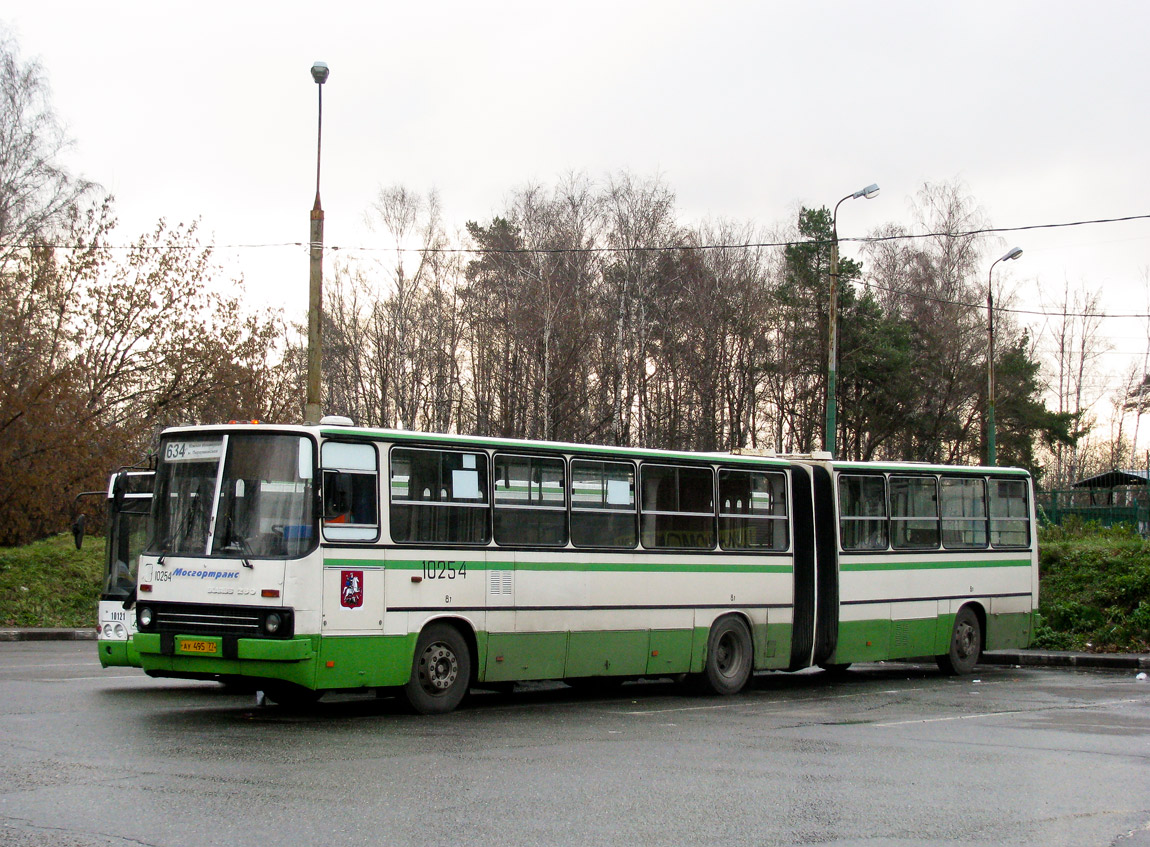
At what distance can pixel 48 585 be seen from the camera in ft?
94.3

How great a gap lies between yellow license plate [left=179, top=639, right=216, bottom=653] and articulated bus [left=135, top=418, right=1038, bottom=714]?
0.06 feet

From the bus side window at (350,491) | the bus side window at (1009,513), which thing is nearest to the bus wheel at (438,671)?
the bus side window at (350,491)

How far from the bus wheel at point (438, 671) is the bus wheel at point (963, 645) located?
929cm

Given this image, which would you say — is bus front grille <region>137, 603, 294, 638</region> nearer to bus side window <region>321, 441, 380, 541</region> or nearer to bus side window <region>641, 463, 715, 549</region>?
bus side window <region>321, 441, 380, 541</region>

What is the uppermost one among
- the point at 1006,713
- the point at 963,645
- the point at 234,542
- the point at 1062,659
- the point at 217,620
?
the point at 234,542

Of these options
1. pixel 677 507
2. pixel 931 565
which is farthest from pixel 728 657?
pixel 931 565

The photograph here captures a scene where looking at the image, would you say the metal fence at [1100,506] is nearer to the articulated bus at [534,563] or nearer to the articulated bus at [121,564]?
the articulated bus at [534,563]

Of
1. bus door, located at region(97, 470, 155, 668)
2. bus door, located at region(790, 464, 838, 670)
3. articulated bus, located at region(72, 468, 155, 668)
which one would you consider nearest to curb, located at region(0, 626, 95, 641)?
articulated bus, located at region(72, 468, 155, 668)

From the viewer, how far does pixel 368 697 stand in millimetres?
15508

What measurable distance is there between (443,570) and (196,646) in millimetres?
2632

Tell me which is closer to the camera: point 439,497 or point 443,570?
point 443,570

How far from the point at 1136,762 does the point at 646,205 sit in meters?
44.8

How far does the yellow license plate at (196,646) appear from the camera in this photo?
12211mm

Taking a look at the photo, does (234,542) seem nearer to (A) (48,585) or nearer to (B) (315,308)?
(B) (315,308)
